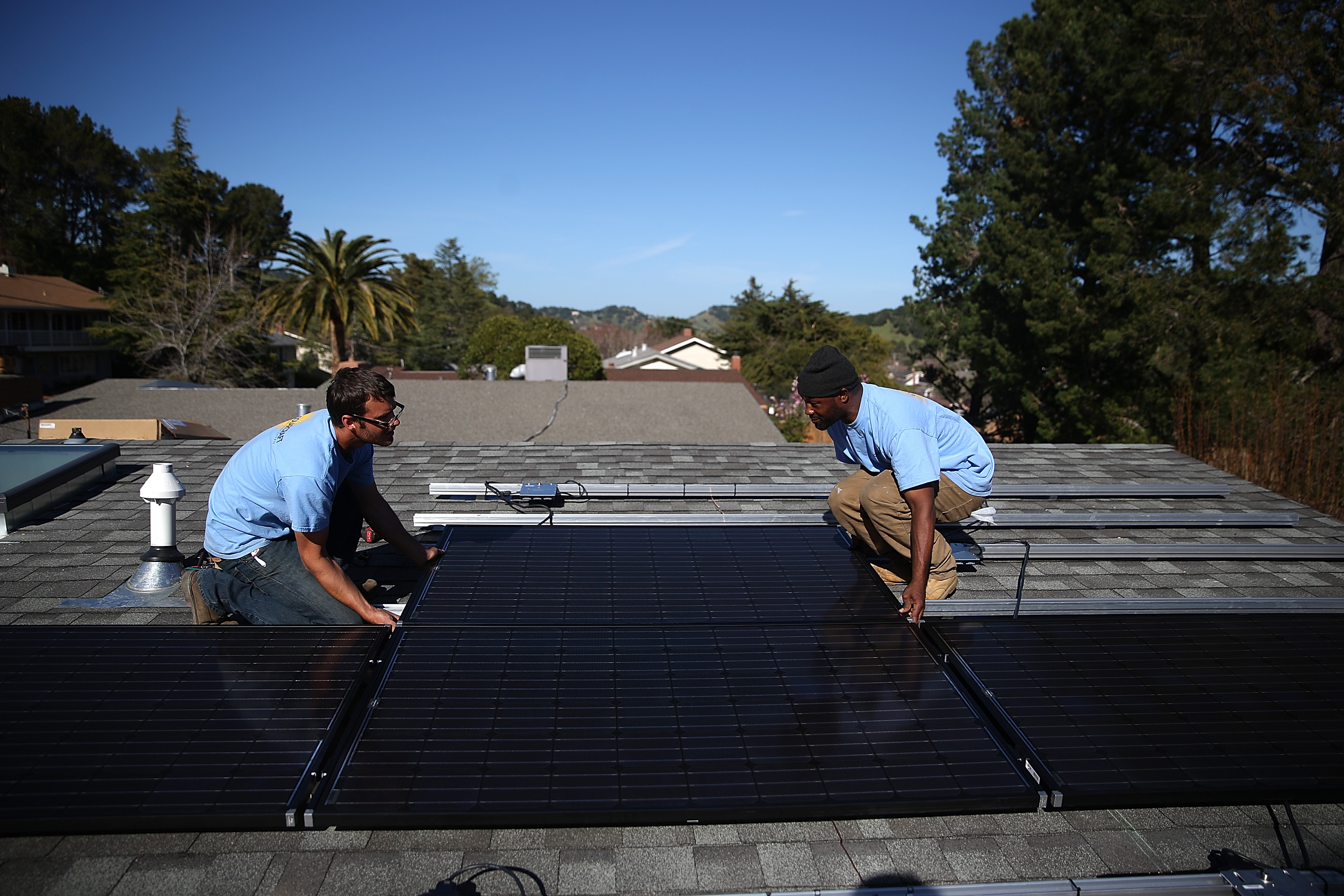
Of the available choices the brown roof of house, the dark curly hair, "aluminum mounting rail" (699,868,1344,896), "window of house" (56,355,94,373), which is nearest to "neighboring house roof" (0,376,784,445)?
the dark curly hair

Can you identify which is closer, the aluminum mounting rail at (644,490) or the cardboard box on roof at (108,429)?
the aluminum mounting rail at (644,490)

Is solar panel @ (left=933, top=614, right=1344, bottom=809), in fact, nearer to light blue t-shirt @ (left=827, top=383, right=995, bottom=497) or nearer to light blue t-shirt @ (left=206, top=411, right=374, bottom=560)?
light blue t-shirt @ (left=827, top=383, right=995, bottom=497)

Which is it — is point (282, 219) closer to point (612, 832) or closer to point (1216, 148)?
point (1216, 148)

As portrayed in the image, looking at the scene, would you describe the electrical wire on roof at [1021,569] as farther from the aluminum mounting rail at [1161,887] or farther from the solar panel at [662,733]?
the aluminum mounting rail at [1161,887]

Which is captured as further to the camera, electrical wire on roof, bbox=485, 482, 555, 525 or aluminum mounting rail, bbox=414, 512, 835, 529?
electrical wire on roof, bbox=485, 482, 555, 525

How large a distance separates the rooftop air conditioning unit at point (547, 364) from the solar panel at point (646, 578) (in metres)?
19.3

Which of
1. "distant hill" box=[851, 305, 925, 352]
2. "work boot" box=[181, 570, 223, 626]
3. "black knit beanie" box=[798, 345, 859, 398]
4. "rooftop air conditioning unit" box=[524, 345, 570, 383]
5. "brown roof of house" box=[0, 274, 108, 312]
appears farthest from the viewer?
"distant hill" box=[851, 305, 925, 352]

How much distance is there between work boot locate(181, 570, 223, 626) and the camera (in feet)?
13.0

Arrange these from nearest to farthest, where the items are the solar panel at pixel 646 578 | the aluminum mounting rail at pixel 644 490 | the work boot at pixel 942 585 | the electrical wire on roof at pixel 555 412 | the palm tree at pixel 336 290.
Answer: the solar panel at pixel 646 578 < the work boot at pixel 942 585 < the aluminum mounting rail at pixel 644 490 < the electrical wire on roof at pixel 555 412 < the palm tree at pixel 336 290

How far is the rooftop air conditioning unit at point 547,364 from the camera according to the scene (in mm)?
23844

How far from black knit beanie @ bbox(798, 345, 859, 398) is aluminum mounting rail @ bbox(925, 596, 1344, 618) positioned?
1256 mm

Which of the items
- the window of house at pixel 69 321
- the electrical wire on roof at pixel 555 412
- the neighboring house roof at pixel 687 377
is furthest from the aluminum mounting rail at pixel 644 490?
the window of house at pixel 69 321

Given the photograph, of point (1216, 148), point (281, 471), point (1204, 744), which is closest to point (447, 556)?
point (281, 471)

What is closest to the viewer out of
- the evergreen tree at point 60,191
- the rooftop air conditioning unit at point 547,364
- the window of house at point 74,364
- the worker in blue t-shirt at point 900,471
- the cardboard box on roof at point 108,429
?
the worker in blue t-shirt at point 900,471
